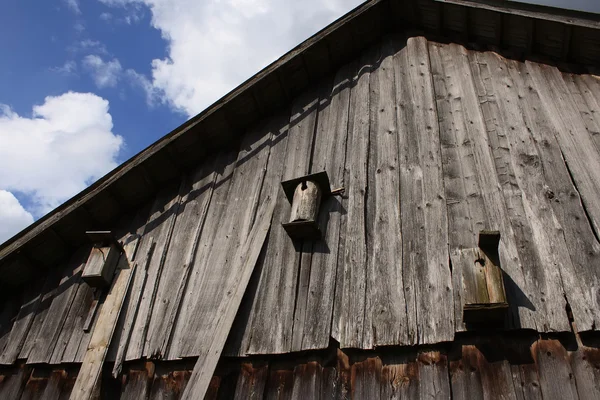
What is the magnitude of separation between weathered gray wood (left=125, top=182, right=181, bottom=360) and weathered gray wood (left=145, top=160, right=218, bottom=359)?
59 millimetres

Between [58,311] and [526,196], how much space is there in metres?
4.54

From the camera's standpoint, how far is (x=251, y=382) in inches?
152

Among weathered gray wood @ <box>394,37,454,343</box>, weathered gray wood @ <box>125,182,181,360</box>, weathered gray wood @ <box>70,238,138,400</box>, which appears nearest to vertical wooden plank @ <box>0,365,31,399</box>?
weathered gray wood @ <box>70,238,138,400</box>

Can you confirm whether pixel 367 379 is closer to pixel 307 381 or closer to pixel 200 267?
pixel 307 381

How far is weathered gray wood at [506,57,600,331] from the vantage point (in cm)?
350

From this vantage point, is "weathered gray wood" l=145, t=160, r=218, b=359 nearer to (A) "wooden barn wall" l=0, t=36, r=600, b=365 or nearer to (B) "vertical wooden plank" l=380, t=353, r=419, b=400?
(A) "wooden barn wall" l=0, t=36, r=600, b=365

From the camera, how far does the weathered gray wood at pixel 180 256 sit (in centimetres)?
446

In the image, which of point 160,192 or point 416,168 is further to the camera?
point 160,192

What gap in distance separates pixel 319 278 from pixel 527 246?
166cm

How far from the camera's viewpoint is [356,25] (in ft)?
22.5

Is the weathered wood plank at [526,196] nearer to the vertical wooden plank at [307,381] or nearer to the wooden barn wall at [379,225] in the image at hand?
the wooden barn wall at [379,225]

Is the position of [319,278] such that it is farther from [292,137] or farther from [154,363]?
[292,137]

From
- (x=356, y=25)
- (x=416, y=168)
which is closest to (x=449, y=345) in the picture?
(x=416, y=168)

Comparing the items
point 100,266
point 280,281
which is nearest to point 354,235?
point 280,281
